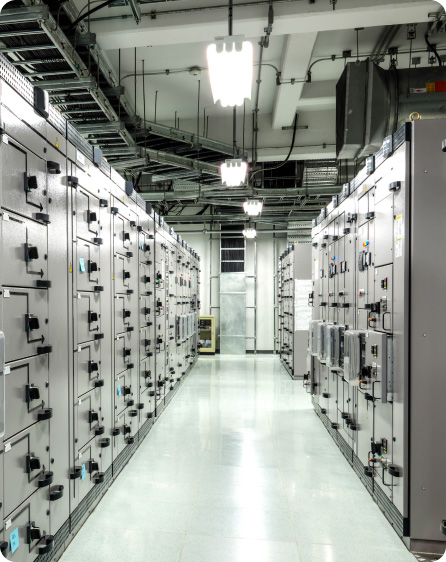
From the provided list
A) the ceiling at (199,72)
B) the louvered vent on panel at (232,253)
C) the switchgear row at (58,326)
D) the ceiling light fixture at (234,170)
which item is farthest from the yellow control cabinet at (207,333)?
the ceiling light fixture at (234,170)

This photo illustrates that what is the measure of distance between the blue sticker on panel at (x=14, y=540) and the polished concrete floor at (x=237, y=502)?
672mm

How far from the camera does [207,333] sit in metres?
12.7

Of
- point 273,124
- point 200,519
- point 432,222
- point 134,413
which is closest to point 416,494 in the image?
point 200,519

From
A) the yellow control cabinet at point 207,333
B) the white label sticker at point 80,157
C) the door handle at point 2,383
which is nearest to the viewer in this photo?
the door handle at point 2,383

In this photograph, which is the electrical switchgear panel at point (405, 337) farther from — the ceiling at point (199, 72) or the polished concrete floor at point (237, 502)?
the ceiling at point (199, 72)

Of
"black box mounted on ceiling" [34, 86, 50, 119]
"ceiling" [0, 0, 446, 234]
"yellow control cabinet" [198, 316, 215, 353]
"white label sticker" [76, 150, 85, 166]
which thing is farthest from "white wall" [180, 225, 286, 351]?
"black box mounted on ceiling" [34, 86, 50, 119]

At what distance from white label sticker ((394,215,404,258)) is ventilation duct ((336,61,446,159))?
5.63 feet

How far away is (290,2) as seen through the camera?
377 cm

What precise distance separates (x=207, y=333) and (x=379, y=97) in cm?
957

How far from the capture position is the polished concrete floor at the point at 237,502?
2.74m

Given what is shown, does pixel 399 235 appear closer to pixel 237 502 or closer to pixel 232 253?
pixel 237 502

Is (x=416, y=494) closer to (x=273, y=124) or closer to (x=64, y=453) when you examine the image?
(x=64, y=453)

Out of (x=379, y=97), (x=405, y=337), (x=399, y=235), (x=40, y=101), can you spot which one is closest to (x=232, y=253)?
(x=379, y=97)

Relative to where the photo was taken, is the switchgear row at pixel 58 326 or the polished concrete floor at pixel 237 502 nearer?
the switchgear row at pixel 58 326
